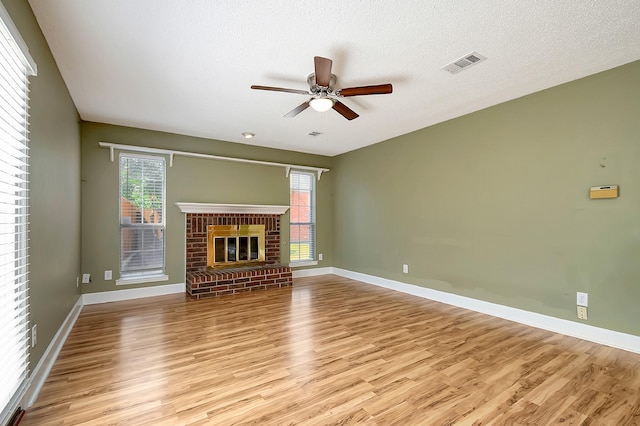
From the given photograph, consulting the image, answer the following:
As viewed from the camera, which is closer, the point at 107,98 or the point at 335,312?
the point at 107,98

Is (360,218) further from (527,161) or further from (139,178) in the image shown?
(139,178)

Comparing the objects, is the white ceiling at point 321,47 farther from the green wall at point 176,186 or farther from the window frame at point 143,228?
the window frame at point 143,228

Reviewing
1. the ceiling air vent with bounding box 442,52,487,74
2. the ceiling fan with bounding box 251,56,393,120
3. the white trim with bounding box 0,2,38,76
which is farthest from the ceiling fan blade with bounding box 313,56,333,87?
the white trim with bounding box 0,2,38,76

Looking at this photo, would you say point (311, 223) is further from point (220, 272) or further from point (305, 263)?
point (220, 272)

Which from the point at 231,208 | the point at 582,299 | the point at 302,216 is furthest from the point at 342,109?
the point at 302,216

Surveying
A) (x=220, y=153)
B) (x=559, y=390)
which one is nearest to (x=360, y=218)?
(x=220, y=153)

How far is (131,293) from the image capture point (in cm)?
445

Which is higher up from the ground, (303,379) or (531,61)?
(531,61)

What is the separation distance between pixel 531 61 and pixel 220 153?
14.5 ft

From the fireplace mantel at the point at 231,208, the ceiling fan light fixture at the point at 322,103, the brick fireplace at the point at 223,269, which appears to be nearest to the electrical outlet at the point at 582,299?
the ceiling fan light fixture at the point at 322,103

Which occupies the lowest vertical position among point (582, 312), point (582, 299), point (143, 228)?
point (582, 312)

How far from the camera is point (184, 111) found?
3.86 m

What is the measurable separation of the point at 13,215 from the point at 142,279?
10.3ft

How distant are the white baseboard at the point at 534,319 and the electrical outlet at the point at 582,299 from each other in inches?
8.1
